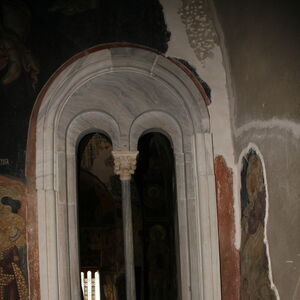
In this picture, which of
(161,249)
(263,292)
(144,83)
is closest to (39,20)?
(144,83)

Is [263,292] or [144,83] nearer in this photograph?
[263,292]

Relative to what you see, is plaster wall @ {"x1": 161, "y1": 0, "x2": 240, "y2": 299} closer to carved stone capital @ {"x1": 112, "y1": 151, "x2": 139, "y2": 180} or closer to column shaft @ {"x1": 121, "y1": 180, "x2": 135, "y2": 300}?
carved stone capital @ {"x1": 112, "y1": 151, "x2": 139, "y2": 180}

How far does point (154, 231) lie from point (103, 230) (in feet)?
5.28

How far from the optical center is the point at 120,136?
769cm

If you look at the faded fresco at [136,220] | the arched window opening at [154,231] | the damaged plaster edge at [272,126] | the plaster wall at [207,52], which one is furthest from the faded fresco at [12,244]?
the arched window opening at [154,231]

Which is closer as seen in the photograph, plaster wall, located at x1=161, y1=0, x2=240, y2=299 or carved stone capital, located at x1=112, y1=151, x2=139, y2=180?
plaster wall, located at x1=161, y1=0, x2=240, y2=299

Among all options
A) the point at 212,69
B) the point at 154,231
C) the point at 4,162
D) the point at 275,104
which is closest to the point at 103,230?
the point at 154,231

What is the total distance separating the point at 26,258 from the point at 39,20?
237 cm

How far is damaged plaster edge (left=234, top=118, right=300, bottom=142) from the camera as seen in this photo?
5.69m

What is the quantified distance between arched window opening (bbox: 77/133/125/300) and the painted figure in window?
5247mm

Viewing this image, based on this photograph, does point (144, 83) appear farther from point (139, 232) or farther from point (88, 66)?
point (139, 232)

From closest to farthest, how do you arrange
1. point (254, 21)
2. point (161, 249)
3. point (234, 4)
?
point (254, 21) → point (234, 4) → point (161, 249)

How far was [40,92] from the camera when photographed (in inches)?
287

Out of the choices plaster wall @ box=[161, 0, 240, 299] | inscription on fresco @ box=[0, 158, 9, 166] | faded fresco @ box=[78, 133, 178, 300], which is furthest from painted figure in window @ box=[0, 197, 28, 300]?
faded fresco @ box=[78, 133, 178, 300]
